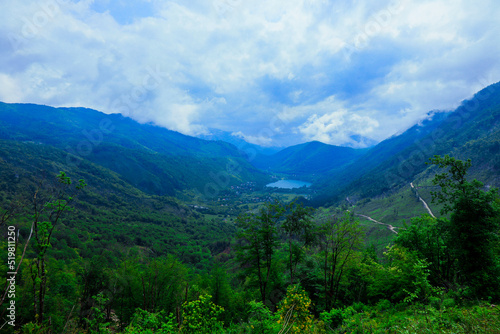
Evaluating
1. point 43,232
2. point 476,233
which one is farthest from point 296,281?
point 43,232

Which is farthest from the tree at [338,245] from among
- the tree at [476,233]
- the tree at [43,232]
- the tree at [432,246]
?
the tree at [43,232]

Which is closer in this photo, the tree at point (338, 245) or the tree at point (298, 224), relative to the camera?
the tree at point (338, 245)

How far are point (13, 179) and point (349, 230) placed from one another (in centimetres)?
21353

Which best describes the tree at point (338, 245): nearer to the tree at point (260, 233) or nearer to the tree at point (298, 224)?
the tree at point (298, 224)

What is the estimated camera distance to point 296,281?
29.1 metres

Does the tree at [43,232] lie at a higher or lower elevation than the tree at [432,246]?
higher

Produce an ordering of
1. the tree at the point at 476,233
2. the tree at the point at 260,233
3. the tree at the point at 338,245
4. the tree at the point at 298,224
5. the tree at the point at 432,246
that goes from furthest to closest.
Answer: the tree at the point at 298,224 < the tree at the point at 260,233 < the tree at the point at 338,245 < the tree at the point at 432,246 < the tree at the point at 476,233

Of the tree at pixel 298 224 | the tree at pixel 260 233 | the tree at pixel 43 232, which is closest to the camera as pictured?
the tree at pixel 43 232

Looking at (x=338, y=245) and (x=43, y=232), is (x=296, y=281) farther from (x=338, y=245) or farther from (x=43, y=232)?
(x=43, y=232)

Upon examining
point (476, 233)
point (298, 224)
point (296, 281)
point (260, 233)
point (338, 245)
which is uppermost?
point (476, 233)

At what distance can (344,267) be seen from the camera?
2642cm

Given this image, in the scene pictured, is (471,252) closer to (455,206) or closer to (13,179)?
(455,206)

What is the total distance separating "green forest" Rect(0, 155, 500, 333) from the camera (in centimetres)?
899

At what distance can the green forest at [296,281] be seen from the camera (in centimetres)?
899
